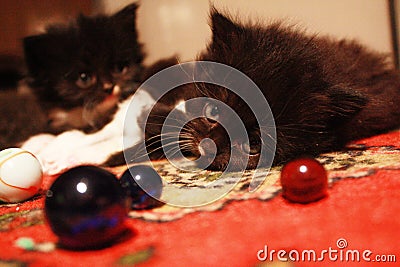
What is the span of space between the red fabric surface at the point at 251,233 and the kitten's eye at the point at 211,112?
0.26m

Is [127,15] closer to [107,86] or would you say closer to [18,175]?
[107,86]

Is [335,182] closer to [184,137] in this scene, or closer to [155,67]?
[184,137]

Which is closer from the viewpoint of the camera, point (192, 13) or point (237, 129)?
point (237, 129)

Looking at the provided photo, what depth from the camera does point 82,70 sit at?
1474mm

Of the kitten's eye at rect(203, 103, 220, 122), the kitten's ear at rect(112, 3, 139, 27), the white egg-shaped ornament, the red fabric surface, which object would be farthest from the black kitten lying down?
the kitten's ear at rect(112, 3, 139, 27)

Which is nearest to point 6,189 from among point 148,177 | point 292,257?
point 148,177

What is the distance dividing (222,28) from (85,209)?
0.65 m

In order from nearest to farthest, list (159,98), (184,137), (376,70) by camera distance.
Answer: (184,137), (159,98), (376,70)

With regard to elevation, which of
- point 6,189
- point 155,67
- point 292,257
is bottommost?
point 292,257

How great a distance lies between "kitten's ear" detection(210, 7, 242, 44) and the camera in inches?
41.2


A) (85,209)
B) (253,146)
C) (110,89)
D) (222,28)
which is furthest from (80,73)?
(85,209)

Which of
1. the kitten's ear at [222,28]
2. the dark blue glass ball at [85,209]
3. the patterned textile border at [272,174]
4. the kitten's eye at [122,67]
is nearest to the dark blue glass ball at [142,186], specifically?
the patterned textile border at [272,174]

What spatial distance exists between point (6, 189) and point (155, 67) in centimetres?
74

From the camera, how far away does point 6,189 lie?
872 mm
